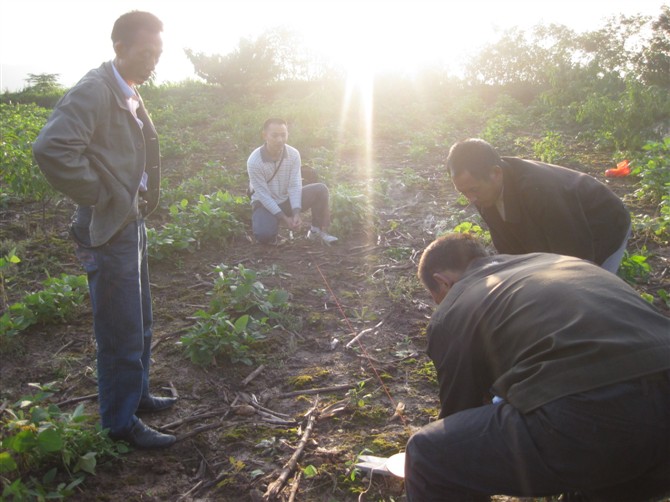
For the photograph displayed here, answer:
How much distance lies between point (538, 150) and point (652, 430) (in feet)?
24.6

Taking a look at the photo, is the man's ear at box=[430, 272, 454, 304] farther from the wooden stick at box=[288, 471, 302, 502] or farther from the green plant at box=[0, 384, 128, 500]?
the green plant at box=[0, 384, 128, 500]

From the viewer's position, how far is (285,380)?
12.3 ft

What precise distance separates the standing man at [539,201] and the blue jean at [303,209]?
323cm

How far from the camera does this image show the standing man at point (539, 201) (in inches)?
121

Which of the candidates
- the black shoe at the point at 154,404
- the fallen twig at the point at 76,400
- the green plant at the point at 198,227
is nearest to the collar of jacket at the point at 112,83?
A: the black shoe at the point at 154,404

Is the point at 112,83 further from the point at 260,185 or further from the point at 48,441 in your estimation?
the point at 260,185

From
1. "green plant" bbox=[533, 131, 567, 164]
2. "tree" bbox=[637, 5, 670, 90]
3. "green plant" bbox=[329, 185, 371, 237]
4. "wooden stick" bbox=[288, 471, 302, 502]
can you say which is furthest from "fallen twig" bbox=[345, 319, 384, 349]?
"tree" bbox=[637, 5, 670, 90]

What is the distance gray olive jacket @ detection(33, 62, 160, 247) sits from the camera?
2.38 metres

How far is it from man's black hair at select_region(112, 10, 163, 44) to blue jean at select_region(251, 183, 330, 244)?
3665 millimetres

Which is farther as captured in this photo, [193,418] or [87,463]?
[193,418]

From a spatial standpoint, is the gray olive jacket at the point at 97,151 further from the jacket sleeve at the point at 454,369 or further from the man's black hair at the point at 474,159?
the man's black hair at the point at 474,159

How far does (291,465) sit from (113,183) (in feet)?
5.27

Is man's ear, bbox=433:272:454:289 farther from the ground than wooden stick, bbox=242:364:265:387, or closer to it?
farther from the ground

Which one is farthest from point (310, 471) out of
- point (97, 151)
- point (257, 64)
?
point (257, 64)
